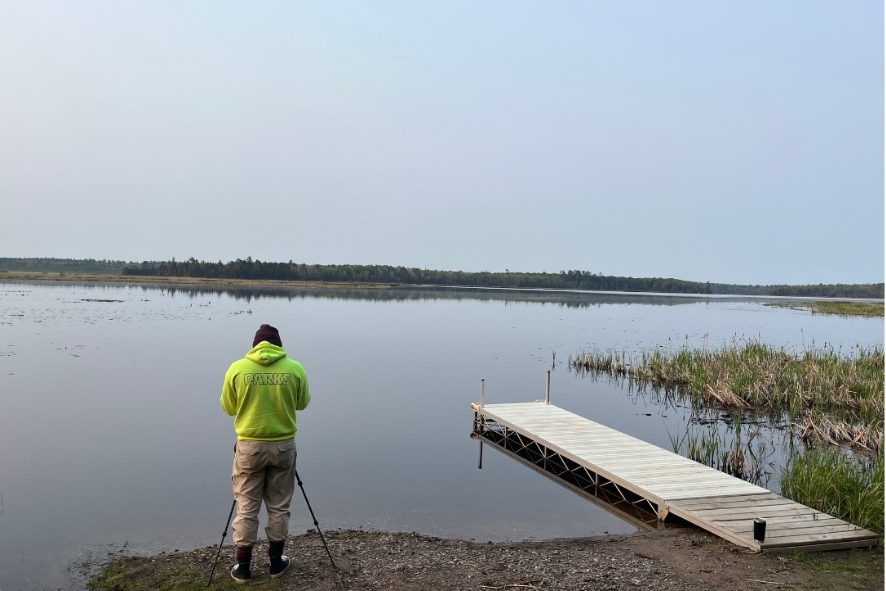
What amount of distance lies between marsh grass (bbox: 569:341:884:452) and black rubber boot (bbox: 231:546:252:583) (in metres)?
11.8

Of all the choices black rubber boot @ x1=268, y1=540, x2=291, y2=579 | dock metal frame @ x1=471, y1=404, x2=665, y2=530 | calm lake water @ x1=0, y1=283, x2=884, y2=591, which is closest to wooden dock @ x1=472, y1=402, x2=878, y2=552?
dock metal frame @ x1=471, y1=404, x2=665, y2=530

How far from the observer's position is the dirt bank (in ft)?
19.4

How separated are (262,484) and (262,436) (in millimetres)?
500

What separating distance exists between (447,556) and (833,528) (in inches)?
163

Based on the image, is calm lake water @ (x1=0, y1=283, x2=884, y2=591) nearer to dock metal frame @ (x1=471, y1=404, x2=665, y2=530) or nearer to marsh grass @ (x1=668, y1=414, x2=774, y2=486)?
dock metal frame @ (x1=471, y1=404, x2=665, y2=530)

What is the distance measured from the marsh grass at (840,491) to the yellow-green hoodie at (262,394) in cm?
671

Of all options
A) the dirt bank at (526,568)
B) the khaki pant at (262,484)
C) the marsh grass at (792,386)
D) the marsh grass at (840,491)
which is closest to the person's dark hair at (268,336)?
the khaki pant at (262,484)

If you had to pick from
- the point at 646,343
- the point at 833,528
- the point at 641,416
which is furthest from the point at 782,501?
the point at 646,343

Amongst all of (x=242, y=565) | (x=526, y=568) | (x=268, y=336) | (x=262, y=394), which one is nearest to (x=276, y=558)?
(x=242, y=565)

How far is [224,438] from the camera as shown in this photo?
13469 millimetres

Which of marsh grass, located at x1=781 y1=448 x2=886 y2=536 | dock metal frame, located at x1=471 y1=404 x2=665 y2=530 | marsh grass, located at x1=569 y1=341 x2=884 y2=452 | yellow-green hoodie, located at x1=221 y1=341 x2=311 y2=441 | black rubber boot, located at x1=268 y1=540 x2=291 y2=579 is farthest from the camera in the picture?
marsh grass, located at x1=569 y1=341 x2=884 y2=452

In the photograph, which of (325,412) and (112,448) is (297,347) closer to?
(325,412)

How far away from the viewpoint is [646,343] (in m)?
34.0

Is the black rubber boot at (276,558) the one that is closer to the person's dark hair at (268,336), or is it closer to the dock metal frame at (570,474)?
the person's dark hair at (268,336)
